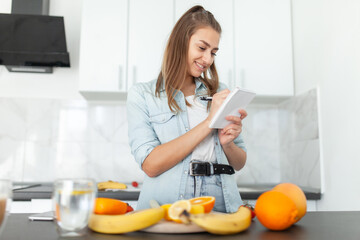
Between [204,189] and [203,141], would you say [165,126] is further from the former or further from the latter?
[204,189]

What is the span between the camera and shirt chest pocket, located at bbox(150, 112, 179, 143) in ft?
4.16


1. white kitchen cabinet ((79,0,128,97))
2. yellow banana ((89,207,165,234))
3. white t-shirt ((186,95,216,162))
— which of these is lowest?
yellow banana ((89,207,165,234))

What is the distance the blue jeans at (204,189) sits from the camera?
1.18m

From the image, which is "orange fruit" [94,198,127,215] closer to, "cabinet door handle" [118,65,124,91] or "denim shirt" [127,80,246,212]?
"denim shirt" [127,80,246,212]

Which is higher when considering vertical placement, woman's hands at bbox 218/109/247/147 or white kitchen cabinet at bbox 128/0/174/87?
white kitchen cabinet at bbox 128/0/174/87

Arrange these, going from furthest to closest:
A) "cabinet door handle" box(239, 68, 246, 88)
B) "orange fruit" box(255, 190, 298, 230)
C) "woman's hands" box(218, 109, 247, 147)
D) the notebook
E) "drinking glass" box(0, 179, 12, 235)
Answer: "cabinet door handle" box(239, 68, 246, 88)
"woman's hands" box(218, 109, 247, 147)
the notebook
"orange fruit" box(255, 190, 298, 230)
"drinking glass" box(0, 179, 12, 235)

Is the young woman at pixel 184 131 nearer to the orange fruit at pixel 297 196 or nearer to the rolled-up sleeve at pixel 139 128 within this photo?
the rolled-up sleeve at pixel 139 128

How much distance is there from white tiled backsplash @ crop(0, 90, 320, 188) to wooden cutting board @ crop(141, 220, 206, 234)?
1.90 m

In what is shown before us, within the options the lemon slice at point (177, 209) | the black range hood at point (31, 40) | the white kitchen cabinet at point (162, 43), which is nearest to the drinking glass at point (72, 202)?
the lemon slice at point (177, 209)

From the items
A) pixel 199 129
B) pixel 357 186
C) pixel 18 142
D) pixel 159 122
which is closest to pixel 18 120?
pixel 18 142

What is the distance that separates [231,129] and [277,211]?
46 cm

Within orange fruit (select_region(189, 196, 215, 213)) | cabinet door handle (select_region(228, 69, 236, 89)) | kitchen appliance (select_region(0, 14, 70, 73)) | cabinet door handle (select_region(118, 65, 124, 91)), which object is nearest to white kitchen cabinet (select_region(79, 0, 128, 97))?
cabinet door handle (select_region(118, 65, 124, 91))

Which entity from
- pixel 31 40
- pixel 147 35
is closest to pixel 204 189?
pixel 147 35

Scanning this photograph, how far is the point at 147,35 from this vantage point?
237cm
